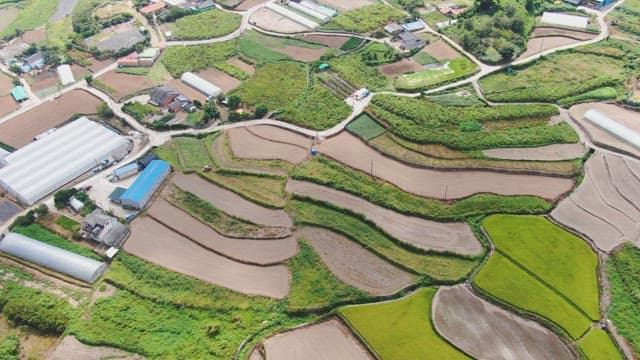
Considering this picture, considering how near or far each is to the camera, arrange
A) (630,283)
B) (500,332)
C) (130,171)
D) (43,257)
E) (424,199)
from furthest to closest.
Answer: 1. (130,171)
2. (424,199)
3. (43,257)
4. (630,283)
5. (500,332)

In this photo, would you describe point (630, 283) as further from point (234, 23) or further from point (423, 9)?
point (234, 23)

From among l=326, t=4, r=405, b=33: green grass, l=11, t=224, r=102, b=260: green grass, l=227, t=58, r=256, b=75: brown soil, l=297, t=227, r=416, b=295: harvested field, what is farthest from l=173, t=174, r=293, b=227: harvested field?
l=326, t=4, r=405, b=33: green grass

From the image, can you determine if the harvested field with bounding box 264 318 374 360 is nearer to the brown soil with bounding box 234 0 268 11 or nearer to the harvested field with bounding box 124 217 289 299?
the harvested field with bounding box 124 217 289 299

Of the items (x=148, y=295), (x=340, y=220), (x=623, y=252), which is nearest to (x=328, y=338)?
(x=340, y=220)

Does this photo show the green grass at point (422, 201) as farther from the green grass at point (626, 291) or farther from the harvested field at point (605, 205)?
the green grass at point (626, 291)

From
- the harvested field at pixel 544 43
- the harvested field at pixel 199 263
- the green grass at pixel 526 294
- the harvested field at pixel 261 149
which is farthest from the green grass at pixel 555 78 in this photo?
the harvested field at pixel 199 263

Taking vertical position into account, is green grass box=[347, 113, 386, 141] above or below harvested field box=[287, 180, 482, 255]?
above

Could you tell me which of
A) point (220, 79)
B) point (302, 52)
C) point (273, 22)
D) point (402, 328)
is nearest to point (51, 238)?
point (220, 79)
